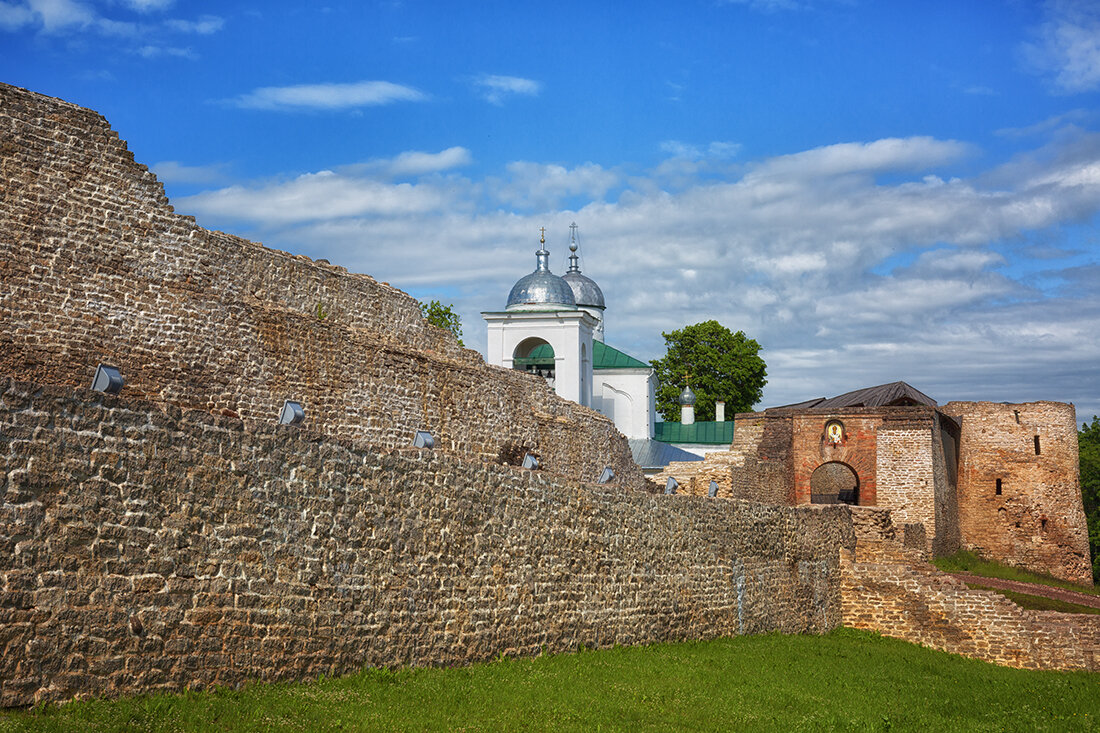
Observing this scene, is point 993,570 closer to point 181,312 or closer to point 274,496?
point 181,312

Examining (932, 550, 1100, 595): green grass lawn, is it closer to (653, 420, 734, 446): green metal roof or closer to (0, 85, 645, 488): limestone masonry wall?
(0, 85, 645, 488): limestone masonry wall

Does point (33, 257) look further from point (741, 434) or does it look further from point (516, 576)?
point (741, 434)

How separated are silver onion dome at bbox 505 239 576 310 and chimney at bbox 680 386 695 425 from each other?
6455mm

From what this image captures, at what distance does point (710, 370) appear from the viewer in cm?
5378

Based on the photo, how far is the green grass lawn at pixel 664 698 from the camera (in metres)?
7.43

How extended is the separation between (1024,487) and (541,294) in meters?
23.2

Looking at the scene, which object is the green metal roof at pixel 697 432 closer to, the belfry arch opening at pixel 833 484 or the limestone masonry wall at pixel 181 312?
the belfry arch opening at pixel 833 484

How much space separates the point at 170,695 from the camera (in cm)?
740

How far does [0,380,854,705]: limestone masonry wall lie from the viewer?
6.86m

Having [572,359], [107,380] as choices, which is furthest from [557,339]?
[107,380]

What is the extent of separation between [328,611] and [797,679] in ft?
20.8

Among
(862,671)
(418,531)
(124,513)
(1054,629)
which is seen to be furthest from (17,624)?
(1054,629)

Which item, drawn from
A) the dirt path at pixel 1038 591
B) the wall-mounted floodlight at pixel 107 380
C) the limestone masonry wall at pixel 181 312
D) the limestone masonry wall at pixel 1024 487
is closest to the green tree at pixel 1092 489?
the limestone masonry wall at pixel 1024 487

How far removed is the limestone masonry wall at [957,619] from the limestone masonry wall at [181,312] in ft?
22.5
